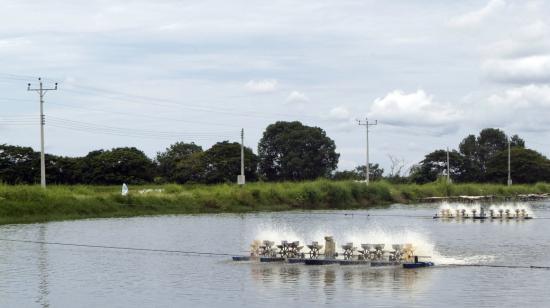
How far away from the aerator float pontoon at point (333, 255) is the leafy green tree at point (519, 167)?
12882 cm

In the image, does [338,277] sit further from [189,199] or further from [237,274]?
[189,199]

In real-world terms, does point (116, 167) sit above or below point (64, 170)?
above

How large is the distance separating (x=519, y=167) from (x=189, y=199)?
96484mm

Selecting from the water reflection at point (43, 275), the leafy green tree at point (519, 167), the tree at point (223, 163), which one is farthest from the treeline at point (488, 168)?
the water reflection at point (43, 275)

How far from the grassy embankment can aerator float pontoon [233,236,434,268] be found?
30603mm

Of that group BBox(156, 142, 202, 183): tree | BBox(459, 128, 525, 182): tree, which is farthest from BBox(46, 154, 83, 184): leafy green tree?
BBox(459, 128, 525, 182): tree

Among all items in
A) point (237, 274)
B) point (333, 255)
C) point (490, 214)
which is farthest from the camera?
point (490, 214)

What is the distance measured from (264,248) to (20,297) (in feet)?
42.7

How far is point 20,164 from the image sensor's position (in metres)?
118

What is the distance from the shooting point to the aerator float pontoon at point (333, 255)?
36750 millimetres

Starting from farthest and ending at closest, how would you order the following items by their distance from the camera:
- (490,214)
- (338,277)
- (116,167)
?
(116,167)
(490,214)
(338,277)

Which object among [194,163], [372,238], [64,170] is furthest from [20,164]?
[372,238]

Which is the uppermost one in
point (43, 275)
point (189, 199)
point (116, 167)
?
point (116, 167)

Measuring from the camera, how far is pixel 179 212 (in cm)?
7962
